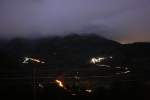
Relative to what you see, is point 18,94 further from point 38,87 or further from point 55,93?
point 55,93

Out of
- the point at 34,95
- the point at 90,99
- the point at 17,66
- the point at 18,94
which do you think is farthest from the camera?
the point at 17,66

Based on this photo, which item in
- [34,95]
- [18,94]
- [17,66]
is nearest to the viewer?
[34,95]

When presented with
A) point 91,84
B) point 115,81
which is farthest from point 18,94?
point 115,81

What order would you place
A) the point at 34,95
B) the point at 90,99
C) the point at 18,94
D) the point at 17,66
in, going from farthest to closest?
the point at 17,66
the point at 18,94
the point at 34,95
the point at 90,99

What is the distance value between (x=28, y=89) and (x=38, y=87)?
4.87ft

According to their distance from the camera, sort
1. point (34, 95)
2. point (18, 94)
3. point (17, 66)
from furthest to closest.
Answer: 1. point (17, 66)
2. point (18, 94)
3. point (34, 95)

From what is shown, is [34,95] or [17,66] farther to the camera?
[17,66]

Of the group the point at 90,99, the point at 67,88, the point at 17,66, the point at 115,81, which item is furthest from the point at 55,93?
the point at 17,66

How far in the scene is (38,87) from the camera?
25.9 meters

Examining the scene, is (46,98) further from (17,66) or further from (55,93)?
(17,66)

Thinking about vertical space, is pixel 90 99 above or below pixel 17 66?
below

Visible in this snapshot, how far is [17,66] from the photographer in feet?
328

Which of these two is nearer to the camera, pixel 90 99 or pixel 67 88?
pixel 90 99

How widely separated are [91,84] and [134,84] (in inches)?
156
